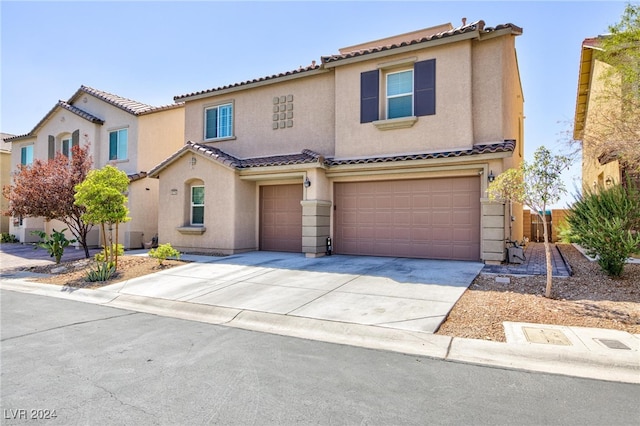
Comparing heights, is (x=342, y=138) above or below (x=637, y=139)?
above

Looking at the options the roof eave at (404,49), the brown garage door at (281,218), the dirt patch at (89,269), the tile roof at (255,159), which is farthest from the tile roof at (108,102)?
the roof eave at (404,49)

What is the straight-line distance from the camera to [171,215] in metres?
15.2

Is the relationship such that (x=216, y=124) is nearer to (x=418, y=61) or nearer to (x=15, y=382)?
(x=418, y=61)

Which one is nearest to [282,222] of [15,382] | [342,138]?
[342,138]

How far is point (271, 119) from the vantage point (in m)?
14.9

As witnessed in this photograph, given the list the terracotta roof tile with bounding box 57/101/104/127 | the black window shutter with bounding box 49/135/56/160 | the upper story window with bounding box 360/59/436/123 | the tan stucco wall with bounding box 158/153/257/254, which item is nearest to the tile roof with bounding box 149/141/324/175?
the tan stucco wall with bounding box 158/153/257/254

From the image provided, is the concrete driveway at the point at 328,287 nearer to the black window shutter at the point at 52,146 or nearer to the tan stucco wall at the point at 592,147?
the tan stucco wall at the point at 592,147

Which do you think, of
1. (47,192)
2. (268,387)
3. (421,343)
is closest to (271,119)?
(47,192)

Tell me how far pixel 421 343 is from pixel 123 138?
19.0 meters

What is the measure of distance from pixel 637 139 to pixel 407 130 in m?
5.82

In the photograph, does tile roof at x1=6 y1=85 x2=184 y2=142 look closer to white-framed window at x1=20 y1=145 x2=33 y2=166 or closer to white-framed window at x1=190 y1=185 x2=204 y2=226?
white-framed window at x1=20 y1=145 x2=33 y2=166

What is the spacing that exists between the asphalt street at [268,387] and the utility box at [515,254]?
6.94 meters

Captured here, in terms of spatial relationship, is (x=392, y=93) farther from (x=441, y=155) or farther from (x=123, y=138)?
(x=123, y=138)

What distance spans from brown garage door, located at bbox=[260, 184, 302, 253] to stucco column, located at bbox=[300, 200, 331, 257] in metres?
1.43
